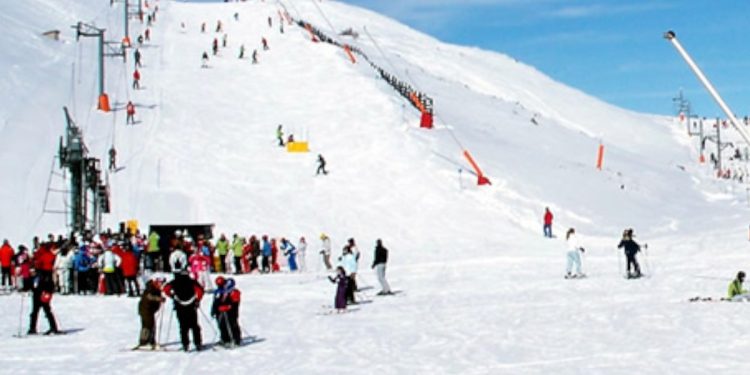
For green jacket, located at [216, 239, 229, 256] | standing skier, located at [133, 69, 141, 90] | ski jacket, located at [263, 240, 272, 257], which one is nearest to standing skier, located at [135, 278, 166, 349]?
green jacket, located at [216, 239, 229, 256]

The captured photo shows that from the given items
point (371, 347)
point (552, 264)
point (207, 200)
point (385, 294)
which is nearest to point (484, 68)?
point (207, 200)

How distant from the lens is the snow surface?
15.1 m

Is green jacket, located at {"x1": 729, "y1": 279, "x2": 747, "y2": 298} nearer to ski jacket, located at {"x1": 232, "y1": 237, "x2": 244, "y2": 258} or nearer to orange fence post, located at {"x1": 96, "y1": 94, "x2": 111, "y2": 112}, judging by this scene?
ski jacket, located at {"x1": 232, "y1": 237, "x2": 244, "y2": 258}

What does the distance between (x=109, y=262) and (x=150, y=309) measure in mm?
8103

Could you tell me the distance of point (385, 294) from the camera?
875 inches

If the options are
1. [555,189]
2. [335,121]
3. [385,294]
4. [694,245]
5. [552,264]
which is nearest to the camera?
[385,294]

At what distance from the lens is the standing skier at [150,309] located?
1511 cm

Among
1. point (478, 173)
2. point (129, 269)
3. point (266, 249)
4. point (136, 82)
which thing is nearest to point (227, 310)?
point (129, 269)

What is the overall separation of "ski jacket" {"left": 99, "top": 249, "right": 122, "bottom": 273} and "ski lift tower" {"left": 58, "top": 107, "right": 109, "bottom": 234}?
8296mm

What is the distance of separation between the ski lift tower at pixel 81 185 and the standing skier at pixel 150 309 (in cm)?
1633

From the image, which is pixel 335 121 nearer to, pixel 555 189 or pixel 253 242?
pixel 555 189

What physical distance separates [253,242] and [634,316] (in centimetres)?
1262

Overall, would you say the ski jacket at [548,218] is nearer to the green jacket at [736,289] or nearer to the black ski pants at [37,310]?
the green jacket at [736,289]

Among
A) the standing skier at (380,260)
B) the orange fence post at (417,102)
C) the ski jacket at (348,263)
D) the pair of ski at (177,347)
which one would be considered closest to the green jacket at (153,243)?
the standing skier at (380,260)
